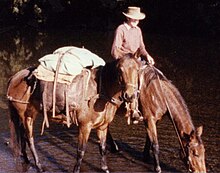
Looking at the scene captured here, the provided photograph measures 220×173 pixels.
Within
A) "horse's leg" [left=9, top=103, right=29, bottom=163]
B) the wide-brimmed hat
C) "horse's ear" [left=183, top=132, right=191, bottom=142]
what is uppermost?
the wide-brimmed hat

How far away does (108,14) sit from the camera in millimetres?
39156

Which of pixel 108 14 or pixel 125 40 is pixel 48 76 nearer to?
pixel 125 40

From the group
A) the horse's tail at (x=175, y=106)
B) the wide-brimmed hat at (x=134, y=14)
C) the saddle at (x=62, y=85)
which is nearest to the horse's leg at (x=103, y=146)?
the saddle at (x=62, y=85)

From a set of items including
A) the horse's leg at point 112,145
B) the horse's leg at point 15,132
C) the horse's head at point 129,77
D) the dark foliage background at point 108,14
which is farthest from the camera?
the dark foliage background at point 108,14

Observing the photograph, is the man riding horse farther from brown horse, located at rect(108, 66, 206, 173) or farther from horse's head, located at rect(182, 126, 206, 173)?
horse's head, located at rect(182, 126, 206, 173)

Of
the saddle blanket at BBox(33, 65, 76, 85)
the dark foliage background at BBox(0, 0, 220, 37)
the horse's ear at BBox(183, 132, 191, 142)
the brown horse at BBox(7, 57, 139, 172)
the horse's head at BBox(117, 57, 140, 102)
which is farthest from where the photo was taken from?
the dark foliage background at BBox(0, 0, 220, 37)

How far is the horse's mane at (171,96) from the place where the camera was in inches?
302

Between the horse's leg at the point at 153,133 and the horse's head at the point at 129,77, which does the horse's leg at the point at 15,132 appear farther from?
the horse's head at the point at 129,77

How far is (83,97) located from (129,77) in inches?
42.4

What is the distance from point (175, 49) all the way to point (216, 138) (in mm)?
15429

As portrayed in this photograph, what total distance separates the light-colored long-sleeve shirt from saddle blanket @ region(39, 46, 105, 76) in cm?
40

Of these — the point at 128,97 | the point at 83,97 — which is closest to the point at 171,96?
the point at 128,97

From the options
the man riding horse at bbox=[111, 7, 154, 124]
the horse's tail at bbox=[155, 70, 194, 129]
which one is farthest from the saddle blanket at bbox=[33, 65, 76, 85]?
the horse's tail at bbox=[155, 70, 194, 129]

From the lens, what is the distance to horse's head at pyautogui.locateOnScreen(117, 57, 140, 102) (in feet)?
22.3
